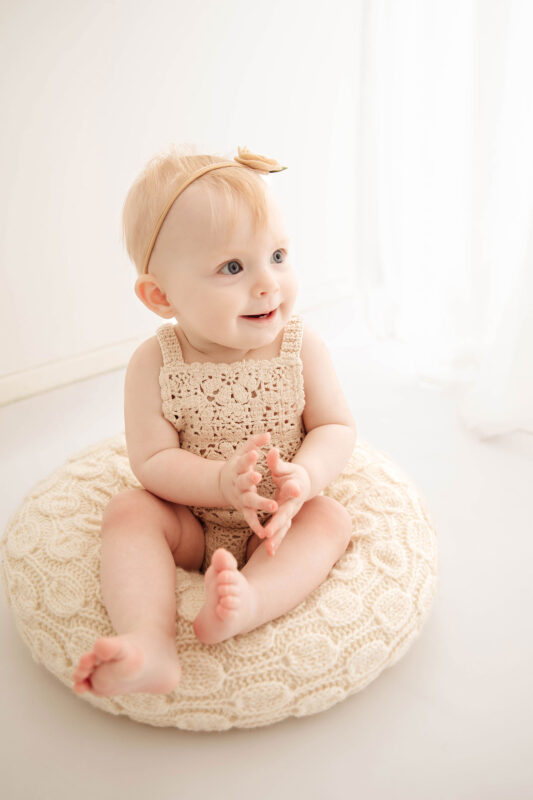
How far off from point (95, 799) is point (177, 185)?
0.79 meters

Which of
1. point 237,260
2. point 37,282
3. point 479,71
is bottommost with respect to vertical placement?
point 37,282

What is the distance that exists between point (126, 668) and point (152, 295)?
0.51 metres

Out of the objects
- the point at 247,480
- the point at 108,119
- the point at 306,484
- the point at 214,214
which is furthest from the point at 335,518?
the point at 108,119

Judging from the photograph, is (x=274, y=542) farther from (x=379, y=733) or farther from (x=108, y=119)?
(x=108, y=119)

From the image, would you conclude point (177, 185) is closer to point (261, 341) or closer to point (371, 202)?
point (261, 341)

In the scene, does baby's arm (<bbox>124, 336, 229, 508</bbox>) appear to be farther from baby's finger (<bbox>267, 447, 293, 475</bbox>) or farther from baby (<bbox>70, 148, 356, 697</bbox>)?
baby's finger (<bbox>267, 447, 293, 475</bbox>)

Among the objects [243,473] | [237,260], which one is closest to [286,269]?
[237,260]

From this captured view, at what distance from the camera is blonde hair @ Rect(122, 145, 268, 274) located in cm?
90

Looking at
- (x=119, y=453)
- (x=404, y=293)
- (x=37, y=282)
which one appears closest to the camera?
(x=119, y=453)

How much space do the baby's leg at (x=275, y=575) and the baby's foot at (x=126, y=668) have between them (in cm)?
7

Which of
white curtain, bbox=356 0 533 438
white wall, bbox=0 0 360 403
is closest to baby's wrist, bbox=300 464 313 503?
white curtain, bbox=356 0 533 438

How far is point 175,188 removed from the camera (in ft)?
2.98

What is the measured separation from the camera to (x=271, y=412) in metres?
1.05

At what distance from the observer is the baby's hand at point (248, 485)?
0.85 meters
